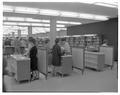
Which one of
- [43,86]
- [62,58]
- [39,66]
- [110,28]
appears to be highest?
[110,28]

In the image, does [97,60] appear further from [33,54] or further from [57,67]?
[33,54]

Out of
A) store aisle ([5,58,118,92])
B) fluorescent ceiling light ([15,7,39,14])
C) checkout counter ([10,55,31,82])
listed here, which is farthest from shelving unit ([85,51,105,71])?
fluorescent ceiling light ([15,7,39,14])

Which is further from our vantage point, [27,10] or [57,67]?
[27,10]

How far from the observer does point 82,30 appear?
1102 cm

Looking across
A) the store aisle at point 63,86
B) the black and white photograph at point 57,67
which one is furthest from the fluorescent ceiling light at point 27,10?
the store aisle at point 63,86

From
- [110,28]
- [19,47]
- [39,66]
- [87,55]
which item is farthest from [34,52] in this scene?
[110,28]

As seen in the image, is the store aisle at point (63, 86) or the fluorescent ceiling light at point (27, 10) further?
the fluorescent ceiling light at point (27, 10)

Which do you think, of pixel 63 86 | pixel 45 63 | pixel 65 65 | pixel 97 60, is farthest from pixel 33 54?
pixel 97 60

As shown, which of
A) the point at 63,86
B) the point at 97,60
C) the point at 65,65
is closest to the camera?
the point at 63,86

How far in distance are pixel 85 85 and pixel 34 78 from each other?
6.05 feet

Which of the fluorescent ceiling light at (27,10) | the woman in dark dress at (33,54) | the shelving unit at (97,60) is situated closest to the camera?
the woman in dark dress at (33,54)

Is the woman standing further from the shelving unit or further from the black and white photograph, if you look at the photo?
the shelving unit

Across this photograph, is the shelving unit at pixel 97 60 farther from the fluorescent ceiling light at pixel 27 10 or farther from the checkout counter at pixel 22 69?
the fluorescent ceiling light at pixel 27 10

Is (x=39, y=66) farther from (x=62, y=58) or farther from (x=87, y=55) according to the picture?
(x=87, y=55)
